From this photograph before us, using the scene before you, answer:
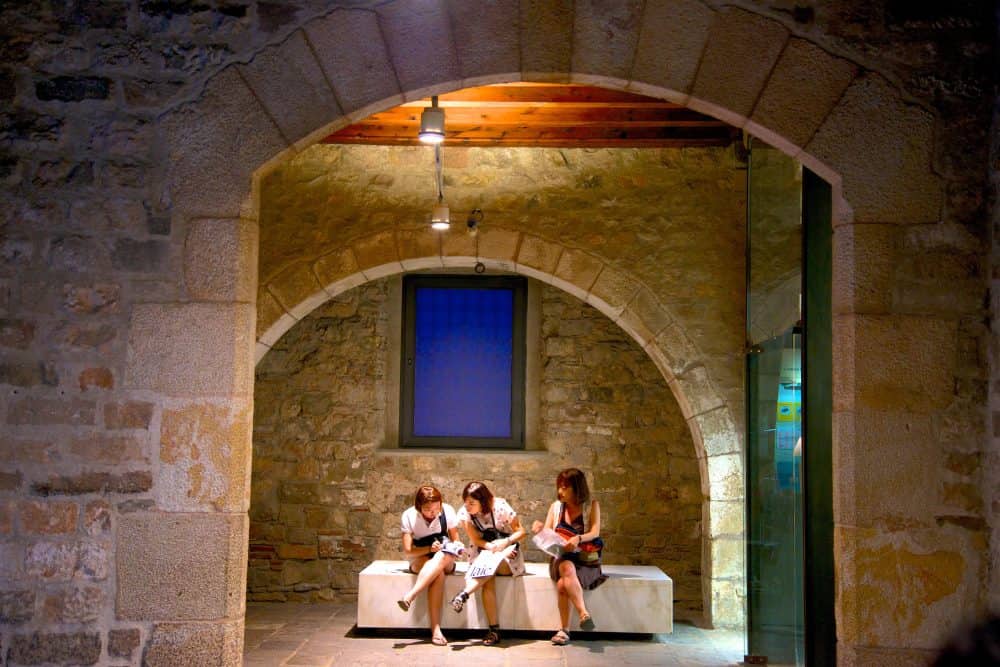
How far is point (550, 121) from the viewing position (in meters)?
5.76

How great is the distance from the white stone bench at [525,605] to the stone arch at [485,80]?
10.5 ft

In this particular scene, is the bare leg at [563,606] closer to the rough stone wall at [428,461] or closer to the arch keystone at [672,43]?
the rough stone wall at [428,461]

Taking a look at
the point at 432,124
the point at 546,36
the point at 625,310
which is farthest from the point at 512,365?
the point at 546,36

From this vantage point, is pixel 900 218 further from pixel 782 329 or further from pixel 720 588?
pixel 720 588

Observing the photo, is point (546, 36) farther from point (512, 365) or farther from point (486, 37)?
point (512, 365)

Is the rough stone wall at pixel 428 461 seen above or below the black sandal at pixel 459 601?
above

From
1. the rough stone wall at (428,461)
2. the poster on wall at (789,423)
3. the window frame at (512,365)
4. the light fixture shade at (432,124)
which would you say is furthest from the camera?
the window frame at (512,365)

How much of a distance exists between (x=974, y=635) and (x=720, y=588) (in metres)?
5.79

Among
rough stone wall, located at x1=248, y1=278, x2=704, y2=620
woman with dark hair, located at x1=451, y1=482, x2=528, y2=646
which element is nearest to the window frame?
rough stone wall, located at x1=248, y1=278, x2=704, y2=620

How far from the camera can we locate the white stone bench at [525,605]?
614 centimetres

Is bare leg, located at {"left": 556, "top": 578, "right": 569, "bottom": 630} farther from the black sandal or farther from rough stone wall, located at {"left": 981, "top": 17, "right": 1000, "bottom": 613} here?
rough stone wall, located at {"left": 981, "top": 17, "right": 1000, "bottom": 613}

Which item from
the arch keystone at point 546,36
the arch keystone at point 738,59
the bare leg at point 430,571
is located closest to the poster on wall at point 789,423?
the arch keystone at point 738,59

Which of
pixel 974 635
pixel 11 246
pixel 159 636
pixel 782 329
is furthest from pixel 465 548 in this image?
pixel 974 635

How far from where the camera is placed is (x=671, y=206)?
6.52 meters
